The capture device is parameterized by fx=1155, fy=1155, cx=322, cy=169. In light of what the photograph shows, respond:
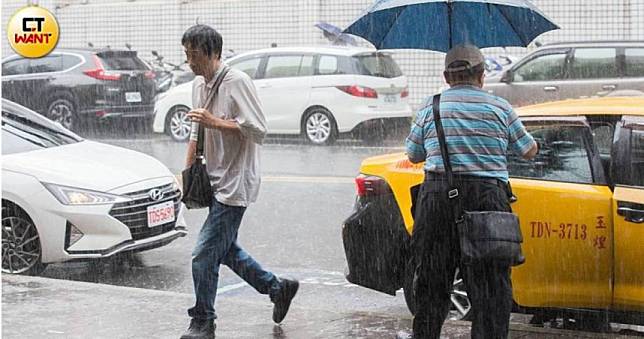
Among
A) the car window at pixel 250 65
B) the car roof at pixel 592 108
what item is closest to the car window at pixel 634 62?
the car window at pixel 250 65

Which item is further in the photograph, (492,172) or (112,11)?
(112,11)

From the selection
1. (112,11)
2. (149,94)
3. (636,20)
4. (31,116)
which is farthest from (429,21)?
(112,11)

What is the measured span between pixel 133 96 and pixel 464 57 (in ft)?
51.0

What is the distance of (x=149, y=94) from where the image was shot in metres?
20.7

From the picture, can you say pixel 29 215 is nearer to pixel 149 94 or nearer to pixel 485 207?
pixel 485 207

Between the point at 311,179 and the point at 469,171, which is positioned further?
the point at 311,179

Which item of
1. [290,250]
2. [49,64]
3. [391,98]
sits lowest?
[290,250]

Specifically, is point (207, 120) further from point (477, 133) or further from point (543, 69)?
point (543, 69)

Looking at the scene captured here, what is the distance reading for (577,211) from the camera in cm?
623

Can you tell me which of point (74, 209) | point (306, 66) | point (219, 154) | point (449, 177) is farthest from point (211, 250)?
point (306, 66)

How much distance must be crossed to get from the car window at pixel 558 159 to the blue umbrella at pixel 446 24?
737 millimetres

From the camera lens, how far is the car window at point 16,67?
20500 millimetres

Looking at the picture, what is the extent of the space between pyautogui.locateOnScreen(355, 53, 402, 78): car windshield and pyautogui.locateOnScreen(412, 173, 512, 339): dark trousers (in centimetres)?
1297

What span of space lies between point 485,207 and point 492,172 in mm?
168
